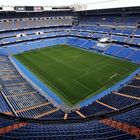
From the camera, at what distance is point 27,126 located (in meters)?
16.2

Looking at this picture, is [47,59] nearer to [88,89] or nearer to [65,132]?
[88,89]

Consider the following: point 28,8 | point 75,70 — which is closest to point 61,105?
point 75,70

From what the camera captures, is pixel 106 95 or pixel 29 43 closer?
pixel 106 95

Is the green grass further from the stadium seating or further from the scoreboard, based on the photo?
the scoreboard

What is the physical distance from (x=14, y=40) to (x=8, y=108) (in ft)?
146

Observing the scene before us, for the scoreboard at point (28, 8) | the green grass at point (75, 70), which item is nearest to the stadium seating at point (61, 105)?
the green grass at point (75, 70)

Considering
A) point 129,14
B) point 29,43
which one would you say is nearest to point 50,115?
point 29,43

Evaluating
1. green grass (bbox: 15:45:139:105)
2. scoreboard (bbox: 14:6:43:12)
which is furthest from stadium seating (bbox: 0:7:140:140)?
scoreboard (bbox: 14:6:43:12)

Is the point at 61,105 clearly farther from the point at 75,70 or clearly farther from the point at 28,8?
the point at 28,8

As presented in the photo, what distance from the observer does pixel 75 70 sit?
1623 inches

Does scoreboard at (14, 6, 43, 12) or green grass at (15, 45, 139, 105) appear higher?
scoreboard at (14, 6, 43, 12)

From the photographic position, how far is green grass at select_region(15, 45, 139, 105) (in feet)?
104

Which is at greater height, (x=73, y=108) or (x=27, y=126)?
(x=27, y=126)

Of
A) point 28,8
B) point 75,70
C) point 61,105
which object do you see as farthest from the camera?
point 28,8
